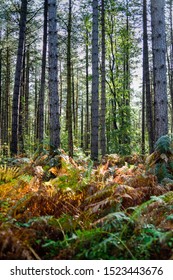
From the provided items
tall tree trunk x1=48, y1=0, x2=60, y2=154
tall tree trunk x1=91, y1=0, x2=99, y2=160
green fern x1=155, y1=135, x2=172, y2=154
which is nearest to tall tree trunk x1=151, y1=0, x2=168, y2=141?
green fern x1=155, y1=135, x2=172, y2=154

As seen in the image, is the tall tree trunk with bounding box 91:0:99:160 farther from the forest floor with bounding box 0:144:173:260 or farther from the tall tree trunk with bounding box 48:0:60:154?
the forest floor with bounding box 0:144:173:260

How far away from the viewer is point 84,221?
3.94 m

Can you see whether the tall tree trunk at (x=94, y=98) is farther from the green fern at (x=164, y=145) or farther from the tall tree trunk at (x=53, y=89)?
the green fern at (x=164, y=145)

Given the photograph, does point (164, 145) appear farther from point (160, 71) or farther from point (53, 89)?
point (53, 89)

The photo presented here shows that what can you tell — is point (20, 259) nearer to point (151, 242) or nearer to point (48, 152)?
point (151, 242)

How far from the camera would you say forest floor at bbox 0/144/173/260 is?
10.4ft

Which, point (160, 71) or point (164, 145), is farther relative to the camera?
point (160, 71)

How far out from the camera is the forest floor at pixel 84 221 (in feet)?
10.4

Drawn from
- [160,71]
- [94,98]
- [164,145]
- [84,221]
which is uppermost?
[160,71]

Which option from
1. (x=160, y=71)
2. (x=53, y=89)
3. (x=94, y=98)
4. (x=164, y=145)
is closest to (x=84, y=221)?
(x=164, y=145)

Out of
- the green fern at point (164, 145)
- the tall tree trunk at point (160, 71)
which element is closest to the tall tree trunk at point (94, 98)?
the tall tree trunk at point (160, 71)

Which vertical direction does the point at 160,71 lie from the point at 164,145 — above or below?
above

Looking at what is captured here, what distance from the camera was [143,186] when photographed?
540cm
